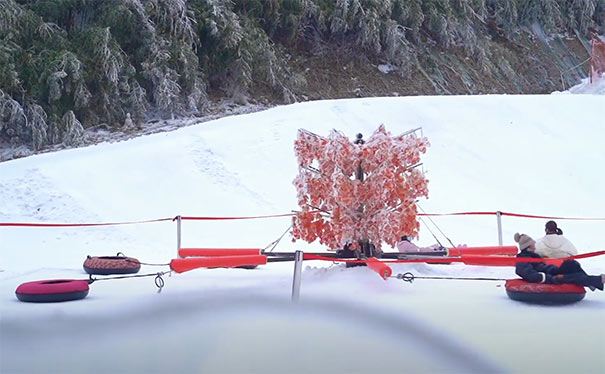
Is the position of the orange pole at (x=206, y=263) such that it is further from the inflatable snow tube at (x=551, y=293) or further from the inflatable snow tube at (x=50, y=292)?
the inflatable snow tube at (x=551, y=293)

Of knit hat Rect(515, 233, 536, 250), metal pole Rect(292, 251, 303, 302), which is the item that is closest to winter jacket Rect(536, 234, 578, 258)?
knit hat Rect(515, 233, 536, 250)

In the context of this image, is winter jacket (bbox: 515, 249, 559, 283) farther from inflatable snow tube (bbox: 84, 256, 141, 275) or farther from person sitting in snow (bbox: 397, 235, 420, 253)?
inflatable snow tube (bbox: 84, 256, 141, 275)

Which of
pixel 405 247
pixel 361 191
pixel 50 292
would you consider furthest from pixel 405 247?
pixel 50 292

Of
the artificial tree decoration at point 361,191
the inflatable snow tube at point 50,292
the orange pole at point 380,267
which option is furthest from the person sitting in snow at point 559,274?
the inflatable snow tube at point 50,292

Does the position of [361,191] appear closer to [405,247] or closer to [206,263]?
[405,247]

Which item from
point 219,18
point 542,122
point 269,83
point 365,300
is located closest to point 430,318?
point 365,300
